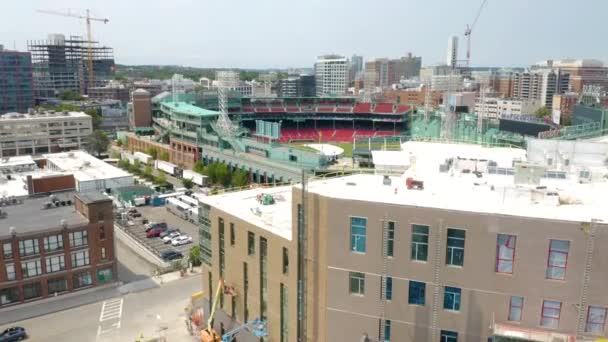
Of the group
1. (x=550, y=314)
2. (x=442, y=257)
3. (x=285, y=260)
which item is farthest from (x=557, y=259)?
(x=285, y=260)

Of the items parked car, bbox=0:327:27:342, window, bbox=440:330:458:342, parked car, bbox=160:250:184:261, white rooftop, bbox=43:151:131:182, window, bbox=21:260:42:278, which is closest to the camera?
window, bbox=440:330:458:342

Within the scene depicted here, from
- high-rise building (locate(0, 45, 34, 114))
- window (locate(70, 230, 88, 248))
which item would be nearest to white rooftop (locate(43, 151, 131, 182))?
window (locate(70, 230, 88, 248))

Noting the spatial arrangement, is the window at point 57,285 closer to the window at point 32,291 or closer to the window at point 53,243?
the window at point 32,291

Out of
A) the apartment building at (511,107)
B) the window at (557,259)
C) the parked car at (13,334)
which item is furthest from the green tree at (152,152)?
the apartment building at (511,107)

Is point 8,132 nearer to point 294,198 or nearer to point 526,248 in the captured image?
point 294,198

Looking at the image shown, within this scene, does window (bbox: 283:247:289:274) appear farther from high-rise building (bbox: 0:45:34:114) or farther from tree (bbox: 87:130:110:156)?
high-rise building (bbox: 0:45:34:114)

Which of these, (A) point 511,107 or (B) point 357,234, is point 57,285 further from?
(A) point 511,107
